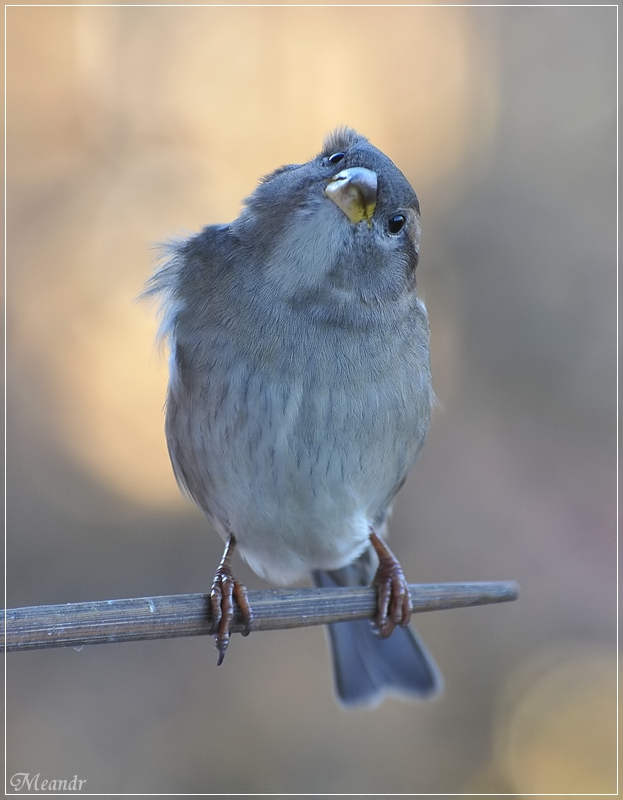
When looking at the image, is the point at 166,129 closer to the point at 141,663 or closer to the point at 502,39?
the point at 502,39

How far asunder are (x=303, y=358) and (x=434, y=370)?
2010mm

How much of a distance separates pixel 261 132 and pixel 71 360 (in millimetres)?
1281

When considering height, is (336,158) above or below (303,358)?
above

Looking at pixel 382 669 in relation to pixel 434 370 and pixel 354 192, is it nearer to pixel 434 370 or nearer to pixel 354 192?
pixel 354 192

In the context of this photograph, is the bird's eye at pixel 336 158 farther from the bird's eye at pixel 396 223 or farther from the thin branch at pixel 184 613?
the thin branch at pixel 184 613

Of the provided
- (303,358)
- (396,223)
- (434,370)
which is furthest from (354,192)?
(434,370)

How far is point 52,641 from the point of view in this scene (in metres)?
1.39

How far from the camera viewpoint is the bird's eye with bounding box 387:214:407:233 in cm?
192

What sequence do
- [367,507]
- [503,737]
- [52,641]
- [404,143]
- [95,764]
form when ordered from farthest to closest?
[404,143] → [503,737] → [95,764] → [367,507] → [52,641]

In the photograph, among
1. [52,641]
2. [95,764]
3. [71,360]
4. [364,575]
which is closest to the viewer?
[52,641]

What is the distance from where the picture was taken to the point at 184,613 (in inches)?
64.9

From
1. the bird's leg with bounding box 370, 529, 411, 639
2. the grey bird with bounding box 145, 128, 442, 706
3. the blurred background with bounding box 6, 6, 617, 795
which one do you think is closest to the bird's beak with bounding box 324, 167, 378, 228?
the grey bird with bounding box 145, 128, 442, 706

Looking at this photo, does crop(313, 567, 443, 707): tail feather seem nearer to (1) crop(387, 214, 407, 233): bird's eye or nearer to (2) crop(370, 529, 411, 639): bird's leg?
(2) crop(370, 529, 411, 639): bird's leg

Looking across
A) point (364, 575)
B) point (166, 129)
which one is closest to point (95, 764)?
point (364, 575)
